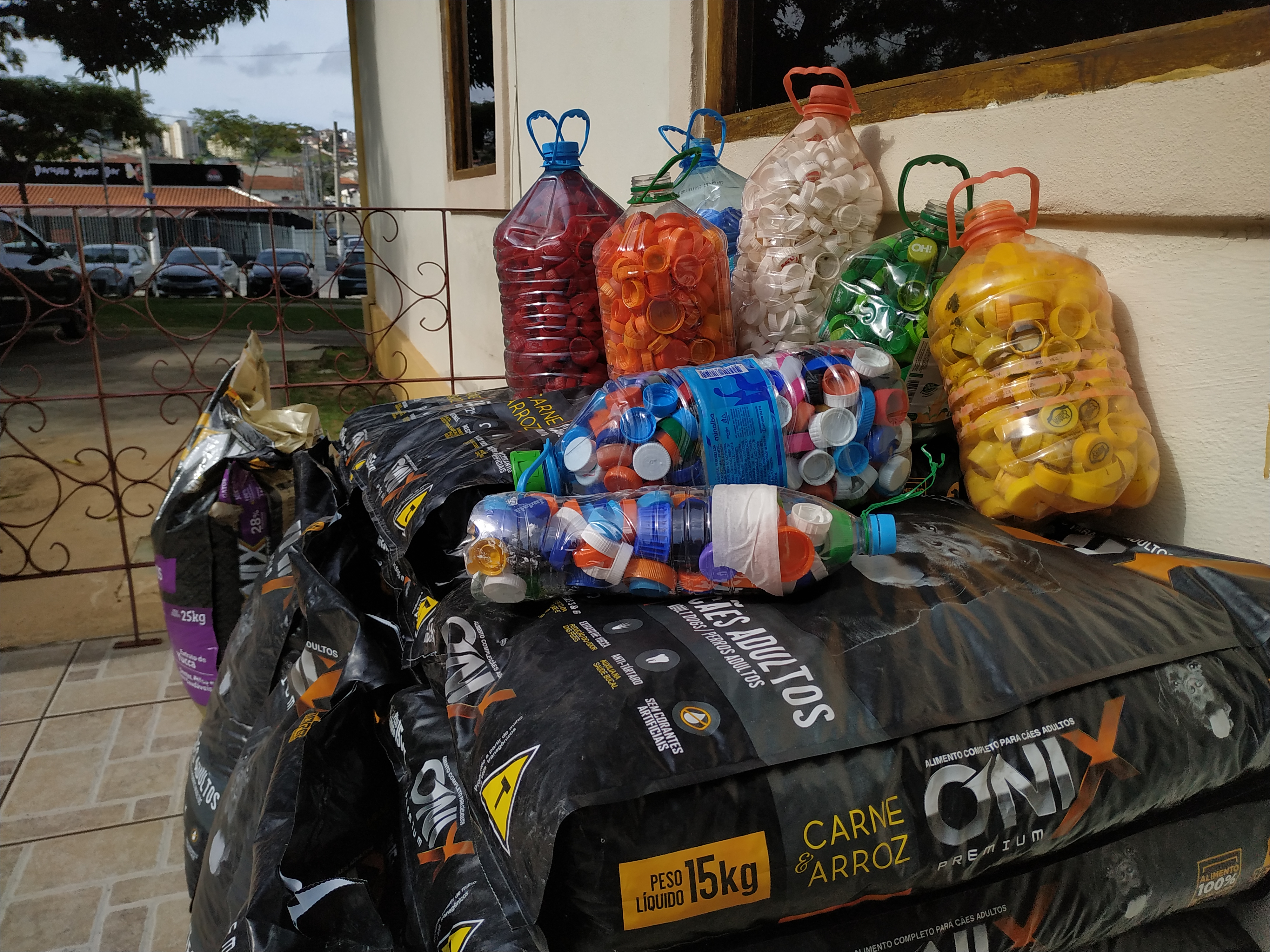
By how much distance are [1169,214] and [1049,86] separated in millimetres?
286

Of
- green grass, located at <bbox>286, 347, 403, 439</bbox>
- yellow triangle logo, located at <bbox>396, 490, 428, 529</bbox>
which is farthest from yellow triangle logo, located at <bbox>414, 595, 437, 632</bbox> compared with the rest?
green grass, located at <bbox>286, 347, 403, 439</bbox>

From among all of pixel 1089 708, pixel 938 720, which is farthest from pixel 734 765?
pixel 1089 708

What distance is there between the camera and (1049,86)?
1256 mm

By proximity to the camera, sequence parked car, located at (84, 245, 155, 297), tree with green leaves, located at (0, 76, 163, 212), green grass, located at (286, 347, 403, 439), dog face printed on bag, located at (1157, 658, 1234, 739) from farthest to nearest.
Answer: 1. tree with green leaves, located at (0, 76, 163, 212)
2. parked car, located at (84, 245, 155, 297)
3. green grass, located at (286, 347, 403, 439)
4. dog face printed on bag, located at (1157, 658, 1234, 739)

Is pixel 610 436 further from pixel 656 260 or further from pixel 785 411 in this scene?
pixel 656 260

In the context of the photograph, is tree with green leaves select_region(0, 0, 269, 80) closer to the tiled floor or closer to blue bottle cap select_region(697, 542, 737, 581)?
the tiled floor

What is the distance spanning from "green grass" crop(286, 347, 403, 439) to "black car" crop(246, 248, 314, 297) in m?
0.49

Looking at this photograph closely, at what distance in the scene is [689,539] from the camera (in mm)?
1018

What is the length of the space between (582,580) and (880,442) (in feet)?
1.62

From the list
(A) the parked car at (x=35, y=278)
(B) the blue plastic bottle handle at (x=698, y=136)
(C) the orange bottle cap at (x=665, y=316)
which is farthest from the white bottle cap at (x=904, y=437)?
(A) the parked car at (x=35, y=278)

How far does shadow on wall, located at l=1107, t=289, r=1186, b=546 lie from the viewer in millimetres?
1198

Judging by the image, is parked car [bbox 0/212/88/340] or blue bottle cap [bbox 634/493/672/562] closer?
blue bottle cap [bbox 634/493/672/562]

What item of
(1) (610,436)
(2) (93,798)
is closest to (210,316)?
(2) (93,798)

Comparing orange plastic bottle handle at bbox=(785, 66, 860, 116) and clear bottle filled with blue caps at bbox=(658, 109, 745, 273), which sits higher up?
orange plastic bottle handle at bbox=(785, 66, 860, 116)
